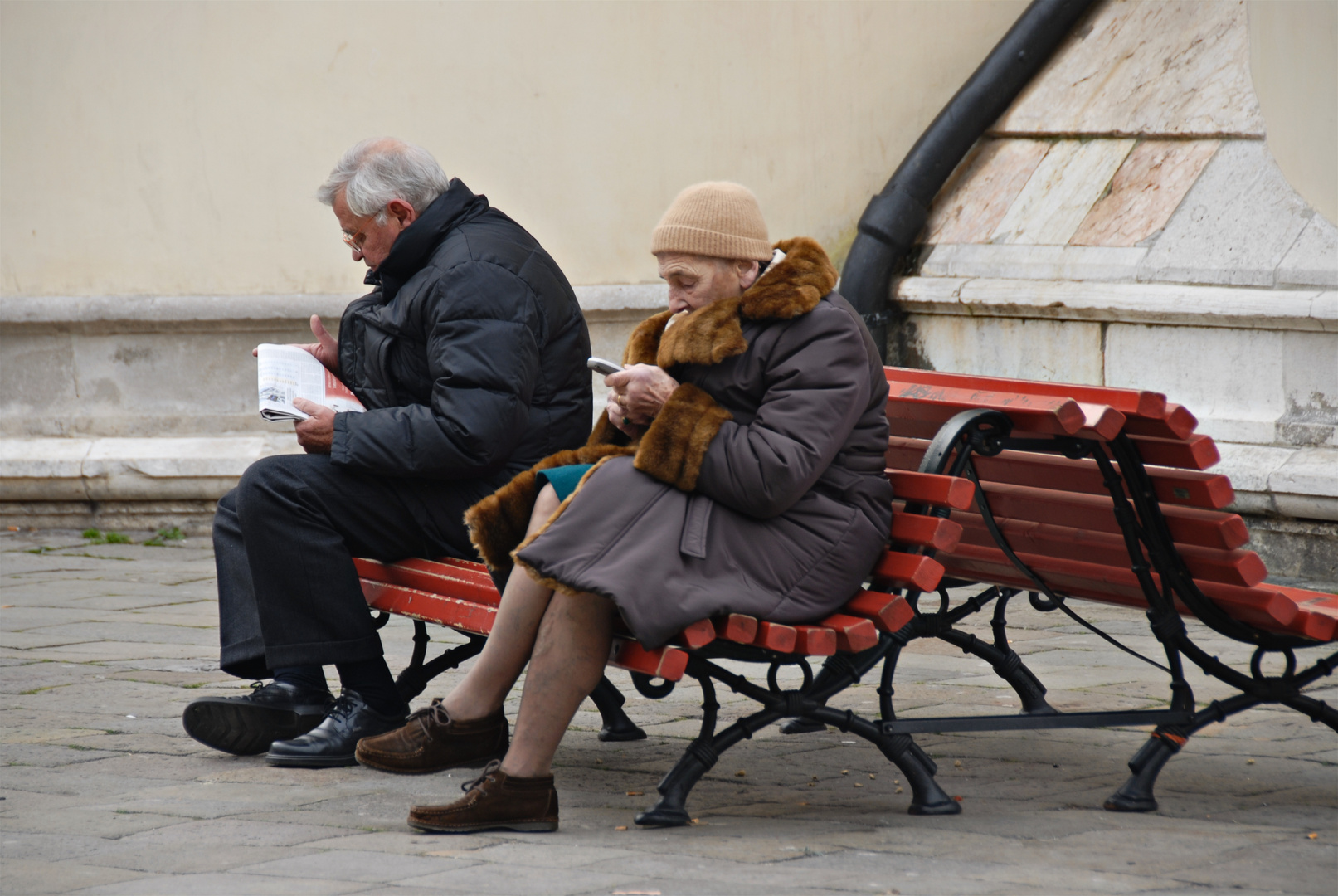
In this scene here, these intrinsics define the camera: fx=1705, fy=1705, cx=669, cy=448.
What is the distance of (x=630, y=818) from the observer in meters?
3.62

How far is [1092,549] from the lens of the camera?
391 centimetres

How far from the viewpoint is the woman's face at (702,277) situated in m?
3.71

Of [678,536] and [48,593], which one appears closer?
[678,536]

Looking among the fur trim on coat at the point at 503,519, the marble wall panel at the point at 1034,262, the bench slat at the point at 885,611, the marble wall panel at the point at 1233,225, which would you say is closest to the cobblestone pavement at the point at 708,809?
the bench slat at the point at 885,611

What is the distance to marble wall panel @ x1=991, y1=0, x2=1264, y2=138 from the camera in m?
7.00

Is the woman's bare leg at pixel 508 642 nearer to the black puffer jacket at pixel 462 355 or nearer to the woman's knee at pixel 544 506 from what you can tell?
the woman's knee at pixel 544 506

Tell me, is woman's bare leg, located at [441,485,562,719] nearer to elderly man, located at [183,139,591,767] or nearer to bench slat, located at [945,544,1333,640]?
elderly man, located at [183,139,591,767]

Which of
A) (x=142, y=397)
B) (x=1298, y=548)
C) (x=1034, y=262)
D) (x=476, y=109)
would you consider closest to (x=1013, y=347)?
(x=1034, y=262)

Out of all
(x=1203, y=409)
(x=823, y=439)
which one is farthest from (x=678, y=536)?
(x=1203, y=409)

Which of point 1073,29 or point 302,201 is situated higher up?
point 1073,29

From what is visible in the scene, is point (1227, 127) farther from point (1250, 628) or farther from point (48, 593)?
point (48, 593)

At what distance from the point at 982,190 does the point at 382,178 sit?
157 inches

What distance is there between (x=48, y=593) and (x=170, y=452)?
1423 millimetres

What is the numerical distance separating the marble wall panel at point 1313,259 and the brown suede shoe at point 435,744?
3878 mm
